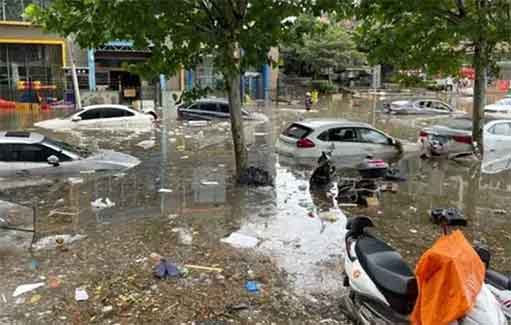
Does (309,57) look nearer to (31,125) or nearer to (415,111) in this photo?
(415,111)

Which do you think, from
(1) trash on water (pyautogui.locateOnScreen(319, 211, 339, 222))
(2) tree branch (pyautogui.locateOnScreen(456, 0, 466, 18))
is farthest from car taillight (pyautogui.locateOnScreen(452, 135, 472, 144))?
(1) trash on water (pyautogui.locateOnScreen(319, 211, 339, 222))

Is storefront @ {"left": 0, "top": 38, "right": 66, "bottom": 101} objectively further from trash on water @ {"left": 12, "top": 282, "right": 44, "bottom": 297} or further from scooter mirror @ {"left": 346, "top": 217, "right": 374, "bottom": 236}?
scooter mirror @ {"left": 346, "top": 217, "right": 374, "bottom": 236}

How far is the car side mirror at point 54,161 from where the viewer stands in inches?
425

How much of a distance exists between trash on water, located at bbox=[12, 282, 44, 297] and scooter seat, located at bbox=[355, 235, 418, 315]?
390cm

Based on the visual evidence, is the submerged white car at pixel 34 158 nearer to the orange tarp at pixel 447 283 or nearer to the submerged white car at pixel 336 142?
the submerged white car at pixel 336 142

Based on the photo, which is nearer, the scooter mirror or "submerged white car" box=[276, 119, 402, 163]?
the scooter mirror

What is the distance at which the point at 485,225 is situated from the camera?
8.67 m

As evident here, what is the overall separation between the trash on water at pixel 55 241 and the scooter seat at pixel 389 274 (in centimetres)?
475

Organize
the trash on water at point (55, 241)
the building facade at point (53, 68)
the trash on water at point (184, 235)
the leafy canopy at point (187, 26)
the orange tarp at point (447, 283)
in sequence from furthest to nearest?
the building facade at point (53, 68)
the leafy canopy at point (187, 26)
the trash on water at point (184, 235)
the trash on water at point (55, 241)
the orange tarp at point (447, 283)

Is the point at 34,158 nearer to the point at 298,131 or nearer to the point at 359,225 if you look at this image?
the point at 298,131

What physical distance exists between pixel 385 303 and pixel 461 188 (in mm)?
8429

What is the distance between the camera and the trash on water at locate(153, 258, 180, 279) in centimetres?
615

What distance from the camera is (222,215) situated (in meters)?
8.99

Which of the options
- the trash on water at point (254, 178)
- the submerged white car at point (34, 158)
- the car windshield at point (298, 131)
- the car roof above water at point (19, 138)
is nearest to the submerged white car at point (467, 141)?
the car windshield at point (298, 131)
